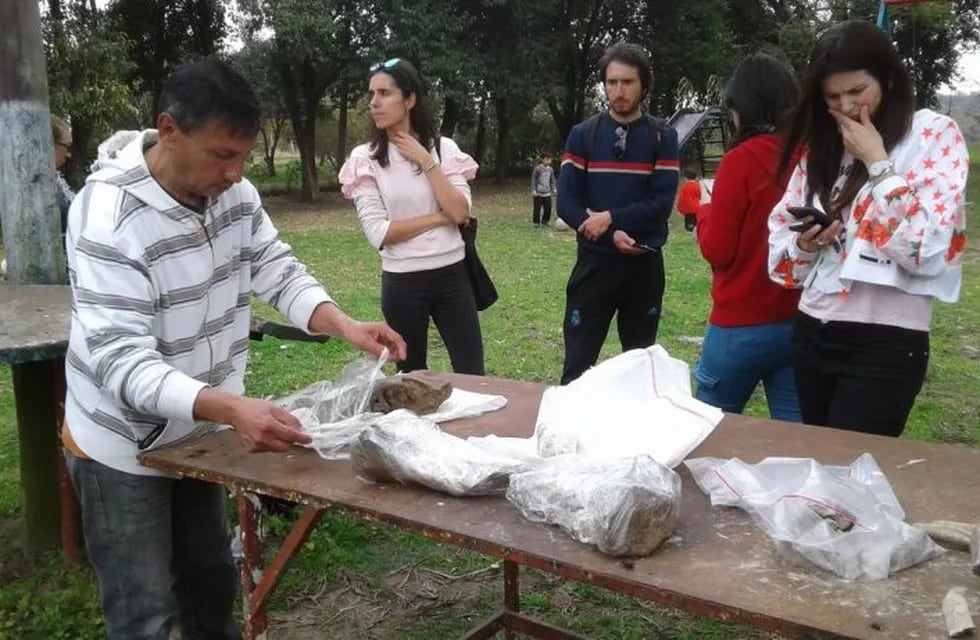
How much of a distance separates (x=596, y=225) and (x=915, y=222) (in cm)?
157

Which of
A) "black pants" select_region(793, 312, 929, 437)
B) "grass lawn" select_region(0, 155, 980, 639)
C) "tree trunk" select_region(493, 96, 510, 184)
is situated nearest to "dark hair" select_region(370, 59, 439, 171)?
"grass lawn" select_region(0, 155, 980, 639)

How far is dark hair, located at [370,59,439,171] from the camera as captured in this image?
3432 millimetres

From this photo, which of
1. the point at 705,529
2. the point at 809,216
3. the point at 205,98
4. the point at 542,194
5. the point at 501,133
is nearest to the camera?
the point at 705,529

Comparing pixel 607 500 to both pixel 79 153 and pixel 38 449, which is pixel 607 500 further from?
pixel 79 153

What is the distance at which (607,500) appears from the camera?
1604 mm

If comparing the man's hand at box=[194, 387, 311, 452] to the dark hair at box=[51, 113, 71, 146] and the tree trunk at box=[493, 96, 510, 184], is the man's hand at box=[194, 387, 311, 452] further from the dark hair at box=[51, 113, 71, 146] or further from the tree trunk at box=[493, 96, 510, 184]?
the tree trunk at box=[493, 96, 510, 184]

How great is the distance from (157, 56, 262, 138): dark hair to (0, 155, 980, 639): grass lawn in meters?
1.79

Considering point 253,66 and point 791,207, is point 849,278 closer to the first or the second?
point 791,207

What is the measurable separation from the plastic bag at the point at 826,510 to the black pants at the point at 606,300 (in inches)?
69.7

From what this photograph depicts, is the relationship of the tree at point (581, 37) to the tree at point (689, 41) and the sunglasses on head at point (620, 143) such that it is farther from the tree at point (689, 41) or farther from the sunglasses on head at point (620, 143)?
the sunglasses on head at point (620, 143)

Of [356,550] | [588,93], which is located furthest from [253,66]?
[356,550]

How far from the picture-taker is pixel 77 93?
45.5ft

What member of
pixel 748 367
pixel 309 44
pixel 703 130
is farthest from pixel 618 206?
pixel 309 44

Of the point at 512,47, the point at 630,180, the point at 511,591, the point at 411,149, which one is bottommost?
the point at 511,591
